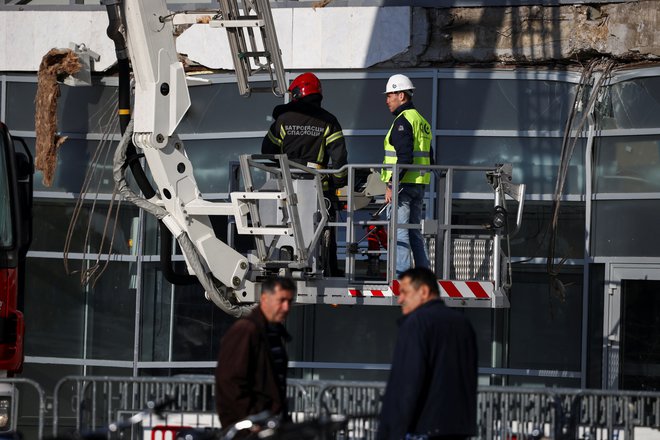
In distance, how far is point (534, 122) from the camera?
15609mm

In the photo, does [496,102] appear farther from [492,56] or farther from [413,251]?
[413,251]

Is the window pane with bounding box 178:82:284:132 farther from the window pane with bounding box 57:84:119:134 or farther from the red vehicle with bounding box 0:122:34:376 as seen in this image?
the red vehicle with bounding box 0:122:34:376

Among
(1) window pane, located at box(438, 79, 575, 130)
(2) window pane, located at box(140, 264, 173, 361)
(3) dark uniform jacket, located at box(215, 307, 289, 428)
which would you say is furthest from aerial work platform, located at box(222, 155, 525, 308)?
(2) window pane, located at box(140, 264, 173, 361)

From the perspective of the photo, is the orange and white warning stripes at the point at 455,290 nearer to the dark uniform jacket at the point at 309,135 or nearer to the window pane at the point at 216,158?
the dark uniform jacket at the point at 309,135

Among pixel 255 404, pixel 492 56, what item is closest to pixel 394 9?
pixel 492 56

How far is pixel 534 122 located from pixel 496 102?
0.53 meters

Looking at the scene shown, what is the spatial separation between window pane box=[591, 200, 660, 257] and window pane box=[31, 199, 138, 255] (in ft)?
19.4

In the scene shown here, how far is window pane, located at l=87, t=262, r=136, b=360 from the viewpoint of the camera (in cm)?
1661

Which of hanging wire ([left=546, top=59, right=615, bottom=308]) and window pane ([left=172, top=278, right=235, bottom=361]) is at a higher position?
hanging wire ([left=546, top=59, right=615, bottom=308])

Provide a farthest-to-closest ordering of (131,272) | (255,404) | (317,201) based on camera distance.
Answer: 1. (131,272)
2. (317,201)
3. (255,404)

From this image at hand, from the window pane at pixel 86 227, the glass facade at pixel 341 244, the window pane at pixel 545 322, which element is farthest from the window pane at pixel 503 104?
the window pane at pixel 86 227

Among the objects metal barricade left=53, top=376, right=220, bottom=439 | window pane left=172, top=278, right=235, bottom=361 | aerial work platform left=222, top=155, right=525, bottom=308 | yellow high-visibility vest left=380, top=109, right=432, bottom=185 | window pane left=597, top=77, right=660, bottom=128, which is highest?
window pane left=597, top=77, right=660, bottom=128

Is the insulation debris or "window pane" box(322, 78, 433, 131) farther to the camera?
the insulation debris

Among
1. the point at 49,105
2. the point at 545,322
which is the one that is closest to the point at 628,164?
the point at 545,322
